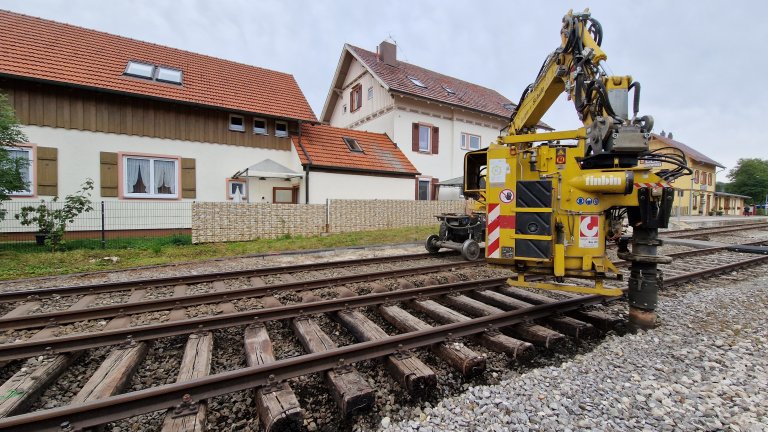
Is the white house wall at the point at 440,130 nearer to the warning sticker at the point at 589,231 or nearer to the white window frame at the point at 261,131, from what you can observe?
the white window frame at the point at 261,131

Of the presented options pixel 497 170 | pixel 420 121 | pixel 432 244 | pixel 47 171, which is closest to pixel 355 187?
pixel 420 121

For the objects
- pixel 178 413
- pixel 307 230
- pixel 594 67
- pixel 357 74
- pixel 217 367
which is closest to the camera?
pixel 178 413

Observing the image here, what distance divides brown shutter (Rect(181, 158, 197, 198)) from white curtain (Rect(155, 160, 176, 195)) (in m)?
0.37

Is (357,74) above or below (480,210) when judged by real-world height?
above

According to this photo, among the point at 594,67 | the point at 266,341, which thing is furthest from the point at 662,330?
the point at 266,341

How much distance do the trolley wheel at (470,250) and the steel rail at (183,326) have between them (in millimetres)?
3045

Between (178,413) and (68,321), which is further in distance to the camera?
(68,321)

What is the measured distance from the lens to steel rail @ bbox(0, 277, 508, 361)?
132 inches

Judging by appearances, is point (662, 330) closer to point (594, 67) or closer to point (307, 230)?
point (594, 67)

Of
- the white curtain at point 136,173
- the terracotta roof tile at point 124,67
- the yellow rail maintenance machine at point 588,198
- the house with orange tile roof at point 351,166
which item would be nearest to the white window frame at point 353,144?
the house with orange tile roof at point 351,166

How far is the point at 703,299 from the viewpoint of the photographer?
18.0 feet

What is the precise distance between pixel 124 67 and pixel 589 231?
18.0 meters

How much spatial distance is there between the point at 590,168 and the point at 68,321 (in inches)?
260

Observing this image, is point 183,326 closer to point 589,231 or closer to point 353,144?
point 589,231
